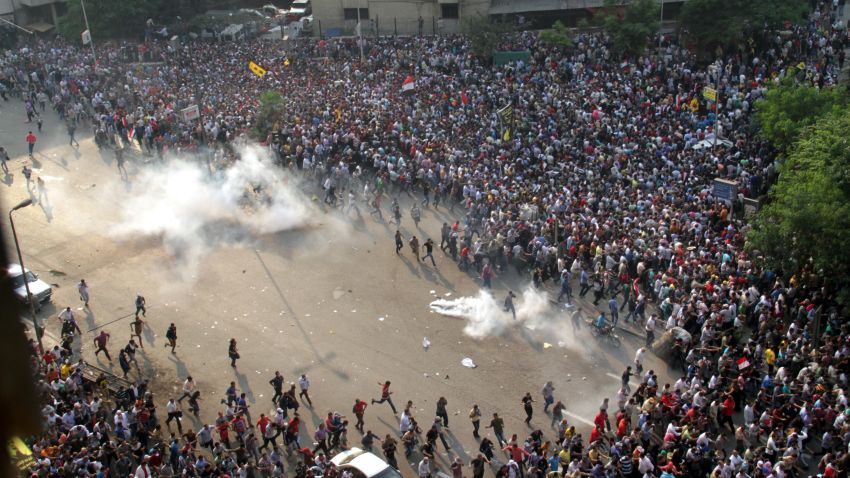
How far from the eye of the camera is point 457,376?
21797 mm

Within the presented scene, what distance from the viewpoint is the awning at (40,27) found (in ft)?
174

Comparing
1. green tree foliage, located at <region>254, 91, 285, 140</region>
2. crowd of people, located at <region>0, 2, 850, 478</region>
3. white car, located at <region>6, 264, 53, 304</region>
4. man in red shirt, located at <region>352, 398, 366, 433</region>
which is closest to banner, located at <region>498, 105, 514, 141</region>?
crowd of people, located at <region>0, 2, 850, 478</region>

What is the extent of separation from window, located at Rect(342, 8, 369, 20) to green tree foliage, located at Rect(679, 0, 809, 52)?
17614mm

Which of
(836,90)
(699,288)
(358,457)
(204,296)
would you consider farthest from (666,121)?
(358,457)

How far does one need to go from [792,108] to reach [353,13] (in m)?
26.6

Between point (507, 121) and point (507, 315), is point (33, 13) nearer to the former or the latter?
point (507, 121)

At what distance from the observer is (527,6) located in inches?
1817

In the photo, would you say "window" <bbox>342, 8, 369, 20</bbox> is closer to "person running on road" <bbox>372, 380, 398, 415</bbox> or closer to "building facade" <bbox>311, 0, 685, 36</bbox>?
"building facade" <bbox>311, 0, 685, 36</bbox>

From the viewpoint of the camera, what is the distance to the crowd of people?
708 inches

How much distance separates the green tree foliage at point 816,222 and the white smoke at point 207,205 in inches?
604

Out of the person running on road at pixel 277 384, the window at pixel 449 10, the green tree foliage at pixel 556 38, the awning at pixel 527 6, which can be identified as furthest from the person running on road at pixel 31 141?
the awning at pixel 527 6

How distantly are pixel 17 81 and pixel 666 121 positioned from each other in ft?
106

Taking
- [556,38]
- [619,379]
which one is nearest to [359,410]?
[619,379]

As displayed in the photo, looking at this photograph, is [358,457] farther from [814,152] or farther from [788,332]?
[814,152]
